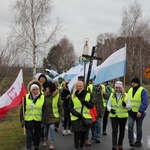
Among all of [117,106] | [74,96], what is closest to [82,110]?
[74,96]

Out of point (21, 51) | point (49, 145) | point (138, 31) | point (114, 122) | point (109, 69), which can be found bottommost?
point (49, 145)

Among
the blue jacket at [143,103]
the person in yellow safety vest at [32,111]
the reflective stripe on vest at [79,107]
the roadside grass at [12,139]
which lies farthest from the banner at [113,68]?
the roadside grass at [12,139]

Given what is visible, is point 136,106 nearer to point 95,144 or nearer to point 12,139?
point 95,144

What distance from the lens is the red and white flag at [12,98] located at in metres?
8.45

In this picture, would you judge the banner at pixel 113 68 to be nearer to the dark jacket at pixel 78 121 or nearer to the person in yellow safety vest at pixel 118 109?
the person in yellow safety vest at pixel 118 109

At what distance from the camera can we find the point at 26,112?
828cm

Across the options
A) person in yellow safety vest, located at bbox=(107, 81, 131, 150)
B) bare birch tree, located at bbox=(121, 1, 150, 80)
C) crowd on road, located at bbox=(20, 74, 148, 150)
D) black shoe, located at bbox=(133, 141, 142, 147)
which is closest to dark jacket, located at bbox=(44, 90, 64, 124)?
crowd on road, located at bbox=(20, 74, 148, 150)

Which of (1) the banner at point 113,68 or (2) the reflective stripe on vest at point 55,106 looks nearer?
(2) the reflective stripe on vest at point 55,106

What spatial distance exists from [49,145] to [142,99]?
261cm

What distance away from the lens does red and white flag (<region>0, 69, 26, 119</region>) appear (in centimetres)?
845

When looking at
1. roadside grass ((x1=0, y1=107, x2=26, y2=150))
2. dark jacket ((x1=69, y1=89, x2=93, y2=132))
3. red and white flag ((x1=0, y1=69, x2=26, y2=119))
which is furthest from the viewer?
roadside grass ((x1=0, y1=107, x2=26, y2=150))

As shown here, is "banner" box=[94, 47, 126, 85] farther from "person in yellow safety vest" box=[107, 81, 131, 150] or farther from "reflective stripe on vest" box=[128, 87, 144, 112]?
"person in yellow safety vest" box=[107, 81, 131, 150]

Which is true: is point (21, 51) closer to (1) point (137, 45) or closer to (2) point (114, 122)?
(1) point (137, 45)

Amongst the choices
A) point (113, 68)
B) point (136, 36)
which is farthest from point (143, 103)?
point (136, 36)
